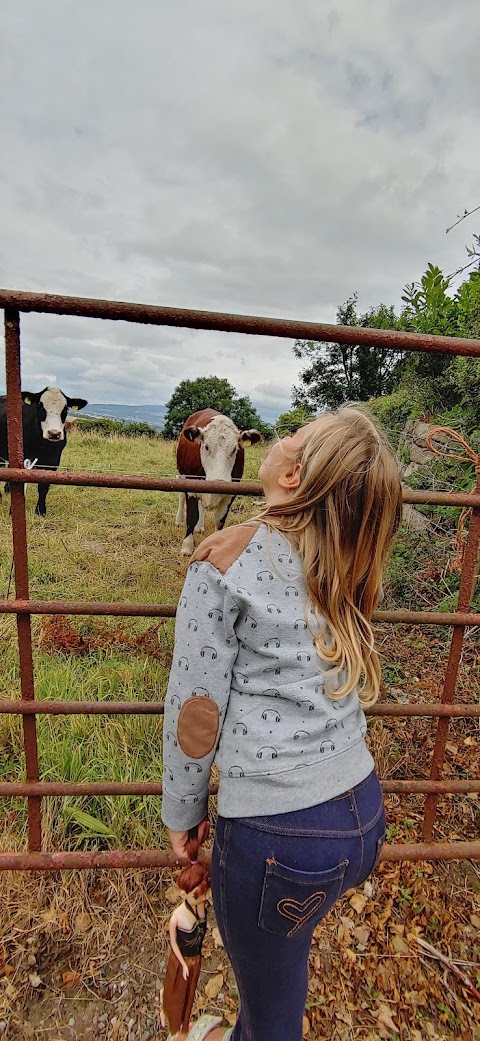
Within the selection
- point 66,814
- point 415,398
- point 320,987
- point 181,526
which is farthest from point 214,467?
point 320,987

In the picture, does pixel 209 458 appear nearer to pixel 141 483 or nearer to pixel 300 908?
pixel 141 483

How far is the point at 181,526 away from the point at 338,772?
583 cm

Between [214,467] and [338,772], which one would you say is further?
[214,467]

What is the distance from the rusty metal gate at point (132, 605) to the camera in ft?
4.65

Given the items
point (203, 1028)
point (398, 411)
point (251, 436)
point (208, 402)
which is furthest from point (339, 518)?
point (208, 402)

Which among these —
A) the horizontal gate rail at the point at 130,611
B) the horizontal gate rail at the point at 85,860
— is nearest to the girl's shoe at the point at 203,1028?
the horizontal gate rail at the point at 85,860

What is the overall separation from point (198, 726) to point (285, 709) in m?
0.18

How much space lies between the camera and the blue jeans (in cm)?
101

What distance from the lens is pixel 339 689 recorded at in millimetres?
1129

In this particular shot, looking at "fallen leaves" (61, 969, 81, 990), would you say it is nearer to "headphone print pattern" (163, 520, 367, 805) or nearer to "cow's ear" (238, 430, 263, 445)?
"headphone print pattern" (163, 520, 367, 805)

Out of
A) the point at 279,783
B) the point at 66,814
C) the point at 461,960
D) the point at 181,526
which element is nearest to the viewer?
the point at 279,783

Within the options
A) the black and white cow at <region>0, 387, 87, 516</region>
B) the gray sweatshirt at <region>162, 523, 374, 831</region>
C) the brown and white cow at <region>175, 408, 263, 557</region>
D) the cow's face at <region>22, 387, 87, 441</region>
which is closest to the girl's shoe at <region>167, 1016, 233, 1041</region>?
the gray sweatshirt at <region>162, 523, 374, 831</region>

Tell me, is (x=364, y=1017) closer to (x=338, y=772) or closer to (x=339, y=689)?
(x=338, y=772)

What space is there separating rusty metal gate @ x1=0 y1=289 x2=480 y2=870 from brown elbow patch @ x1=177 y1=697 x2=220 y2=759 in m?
0.55
